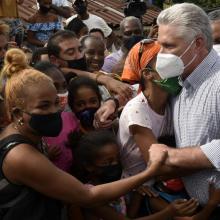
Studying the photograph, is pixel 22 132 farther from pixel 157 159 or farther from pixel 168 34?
pixel 168 34

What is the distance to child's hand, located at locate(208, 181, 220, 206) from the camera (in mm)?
2574

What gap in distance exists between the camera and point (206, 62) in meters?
2.66

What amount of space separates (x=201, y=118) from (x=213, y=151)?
18 centimetres

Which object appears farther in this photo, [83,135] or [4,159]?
[83,135]

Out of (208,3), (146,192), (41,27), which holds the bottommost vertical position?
(208,3)

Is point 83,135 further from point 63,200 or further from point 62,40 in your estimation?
point 62,40

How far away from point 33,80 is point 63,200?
0.62m

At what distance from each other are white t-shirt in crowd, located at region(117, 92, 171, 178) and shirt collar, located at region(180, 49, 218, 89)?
0.28 metres

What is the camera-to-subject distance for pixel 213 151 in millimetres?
2484

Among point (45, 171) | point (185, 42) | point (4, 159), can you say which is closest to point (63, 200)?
point (45, 171)

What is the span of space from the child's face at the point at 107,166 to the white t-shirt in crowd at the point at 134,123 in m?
0.08

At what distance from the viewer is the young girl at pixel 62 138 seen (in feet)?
9.61

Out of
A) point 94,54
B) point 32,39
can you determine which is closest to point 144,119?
point 94,54

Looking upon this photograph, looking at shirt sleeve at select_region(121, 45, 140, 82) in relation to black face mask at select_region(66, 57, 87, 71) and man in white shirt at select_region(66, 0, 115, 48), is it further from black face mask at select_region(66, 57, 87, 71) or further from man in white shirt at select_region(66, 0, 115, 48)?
man in white shirt at select_region(66, 0, 115, 48)
